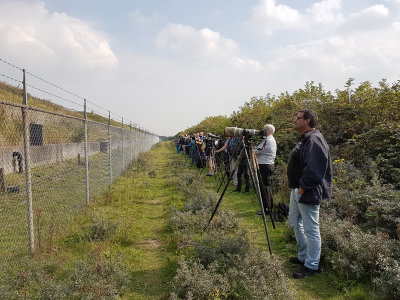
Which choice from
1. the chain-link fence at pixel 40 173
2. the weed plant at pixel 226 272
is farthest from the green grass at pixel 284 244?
the chain-link fence at pixel 40 173

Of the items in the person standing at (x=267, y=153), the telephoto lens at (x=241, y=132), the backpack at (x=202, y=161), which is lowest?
the backpack at (x=202, y=161)

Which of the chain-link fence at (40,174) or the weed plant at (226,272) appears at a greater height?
the chain-link fence at (40,174)

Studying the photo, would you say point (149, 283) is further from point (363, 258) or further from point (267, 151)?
point (267, 151)

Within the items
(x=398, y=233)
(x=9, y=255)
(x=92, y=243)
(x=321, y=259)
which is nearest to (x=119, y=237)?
(x=92, y=243)

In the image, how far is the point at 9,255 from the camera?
11.8 ft

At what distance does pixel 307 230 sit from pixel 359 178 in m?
3.18

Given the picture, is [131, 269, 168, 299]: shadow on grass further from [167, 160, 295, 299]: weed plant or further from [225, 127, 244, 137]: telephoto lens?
[225, 127, 244, 137]: telephoto lens

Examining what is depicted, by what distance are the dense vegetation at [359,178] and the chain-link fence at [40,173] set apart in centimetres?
432

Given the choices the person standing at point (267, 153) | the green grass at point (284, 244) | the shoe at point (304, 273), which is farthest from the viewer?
the person standing at point (267, 153)

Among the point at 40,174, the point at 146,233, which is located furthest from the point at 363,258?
the point at 40,174

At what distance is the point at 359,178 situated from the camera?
5707 mm

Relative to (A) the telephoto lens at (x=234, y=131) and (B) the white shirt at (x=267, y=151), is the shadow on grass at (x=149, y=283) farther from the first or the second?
(B) the white shirt at (x=267, y=151)

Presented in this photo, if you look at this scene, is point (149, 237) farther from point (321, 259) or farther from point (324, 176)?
point (324, 176)

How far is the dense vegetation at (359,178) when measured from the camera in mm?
3295
